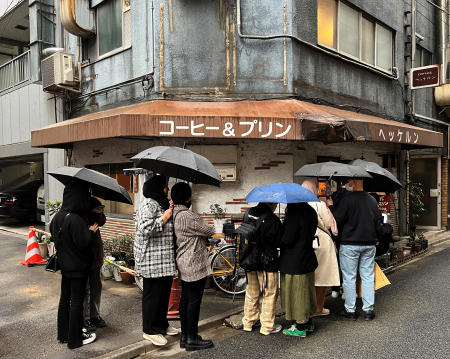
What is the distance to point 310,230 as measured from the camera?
4.91 meters

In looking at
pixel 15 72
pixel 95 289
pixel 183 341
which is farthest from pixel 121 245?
pixel 15 72

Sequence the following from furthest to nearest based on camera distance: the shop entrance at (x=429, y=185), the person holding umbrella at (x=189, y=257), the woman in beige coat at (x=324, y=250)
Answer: the shop entrance at (x=429, y=185)
the woman in beige coat at (x=324, y=250)
the person holding umbrella at (x=189, y=257)

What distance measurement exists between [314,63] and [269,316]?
19.9 feet

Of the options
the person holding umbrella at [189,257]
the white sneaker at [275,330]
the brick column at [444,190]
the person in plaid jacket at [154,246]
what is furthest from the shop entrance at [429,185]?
the person in plaid jacket at [154,246]

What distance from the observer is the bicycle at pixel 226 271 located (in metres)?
6.76

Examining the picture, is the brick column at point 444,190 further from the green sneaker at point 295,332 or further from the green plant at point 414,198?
the green sneaker at point 295,332

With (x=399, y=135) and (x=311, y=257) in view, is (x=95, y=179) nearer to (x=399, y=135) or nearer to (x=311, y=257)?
(x=311, y=257)

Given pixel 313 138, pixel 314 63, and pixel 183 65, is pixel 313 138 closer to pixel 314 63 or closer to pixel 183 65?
pixel 314 63

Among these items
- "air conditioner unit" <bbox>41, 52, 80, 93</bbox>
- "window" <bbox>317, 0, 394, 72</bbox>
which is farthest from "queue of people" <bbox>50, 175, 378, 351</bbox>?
"air conditioner unit" <bbox>41, 52, 80, 93</bbox>

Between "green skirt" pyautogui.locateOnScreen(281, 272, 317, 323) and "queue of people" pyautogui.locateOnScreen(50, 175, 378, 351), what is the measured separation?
1 cm

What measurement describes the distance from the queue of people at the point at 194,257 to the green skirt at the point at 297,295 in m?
0.01

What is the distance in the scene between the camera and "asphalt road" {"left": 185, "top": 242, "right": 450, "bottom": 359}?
452 centimetres

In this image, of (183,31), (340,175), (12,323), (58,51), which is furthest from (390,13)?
(12,323)

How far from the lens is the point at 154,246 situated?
4.52 metres
